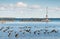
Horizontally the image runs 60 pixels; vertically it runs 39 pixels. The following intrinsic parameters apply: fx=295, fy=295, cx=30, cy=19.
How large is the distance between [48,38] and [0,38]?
687 centimetres

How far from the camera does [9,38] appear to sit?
135 ft

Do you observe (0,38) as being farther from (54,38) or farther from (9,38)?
(54,38)

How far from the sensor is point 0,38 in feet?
136

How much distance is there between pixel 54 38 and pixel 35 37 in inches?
109

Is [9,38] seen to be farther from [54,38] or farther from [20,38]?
[54,38]

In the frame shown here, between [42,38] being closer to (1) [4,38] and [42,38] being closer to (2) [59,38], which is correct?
(2) [59,38]

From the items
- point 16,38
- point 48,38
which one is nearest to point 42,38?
point 48,38

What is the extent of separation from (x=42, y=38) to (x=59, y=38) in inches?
96.6

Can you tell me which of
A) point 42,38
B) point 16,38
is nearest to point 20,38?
point 16,38

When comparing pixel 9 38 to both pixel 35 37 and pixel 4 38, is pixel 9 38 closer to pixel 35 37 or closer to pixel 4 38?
pixel 4 38

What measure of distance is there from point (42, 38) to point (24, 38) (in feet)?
8.55

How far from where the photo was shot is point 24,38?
137 ft

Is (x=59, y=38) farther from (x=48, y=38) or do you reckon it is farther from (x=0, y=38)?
(x=0, y=38)

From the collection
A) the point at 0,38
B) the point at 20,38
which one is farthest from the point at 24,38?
the point at 0,38
